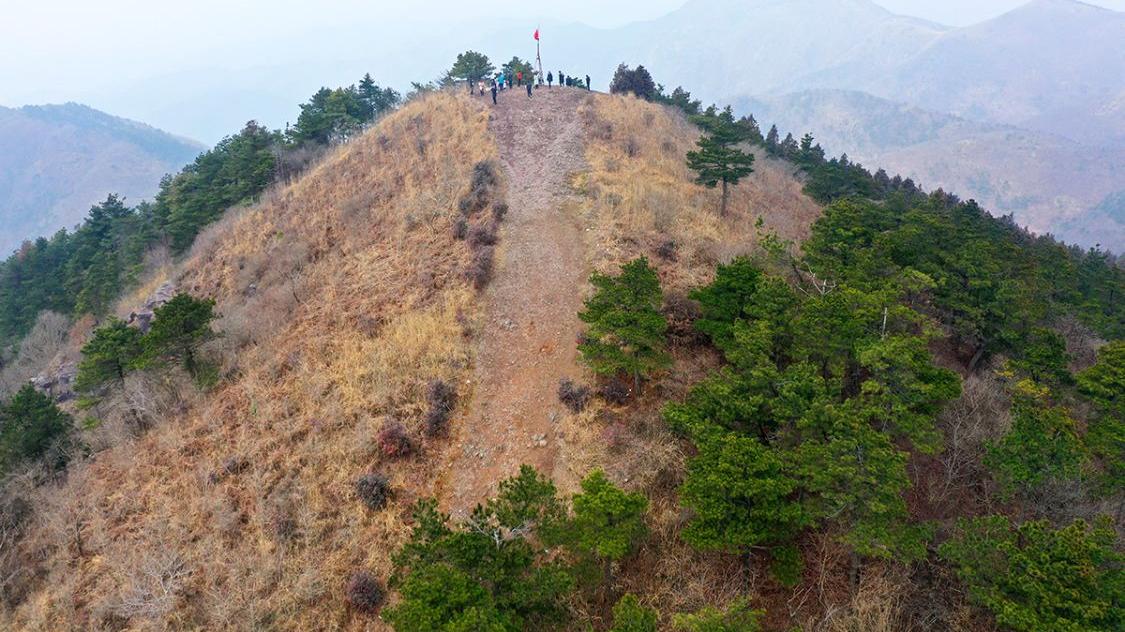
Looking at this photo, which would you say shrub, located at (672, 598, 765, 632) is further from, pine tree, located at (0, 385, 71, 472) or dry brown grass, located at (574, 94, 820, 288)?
pine tree, located at (0, 385, 71, 472)

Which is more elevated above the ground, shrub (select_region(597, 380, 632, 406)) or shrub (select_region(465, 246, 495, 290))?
shrub (select_region(465, 246, 495, 290))

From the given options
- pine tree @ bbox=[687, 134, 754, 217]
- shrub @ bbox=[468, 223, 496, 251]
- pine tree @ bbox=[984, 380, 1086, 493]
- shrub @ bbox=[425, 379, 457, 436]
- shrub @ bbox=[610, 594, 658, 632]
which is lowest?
shrub @ bbox=[425, 379, 457, 436]

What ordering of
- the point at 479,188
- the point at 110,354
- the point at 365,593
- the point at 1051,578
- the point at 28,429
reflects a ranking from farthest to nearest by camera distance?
1. the point at 479,188
2. the point at 110,354
3. the point at 28,429
4. the point at 365,593
5. the point at 1051,578

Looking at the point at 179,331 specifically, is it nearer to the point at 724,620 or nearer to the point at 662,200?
the point at 662,200

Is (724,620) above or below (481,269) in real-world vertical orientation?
below

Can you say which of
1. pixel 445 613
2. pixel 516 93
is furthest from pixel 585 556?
pixel 516 93

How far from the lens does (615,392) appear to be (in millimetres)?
16562

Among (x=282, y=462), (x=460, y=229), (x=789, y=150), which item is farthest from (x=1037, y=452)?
(x=789, y=150)

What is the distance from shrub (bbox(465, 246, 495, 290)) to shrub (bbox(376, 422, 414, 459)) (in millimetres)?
7286

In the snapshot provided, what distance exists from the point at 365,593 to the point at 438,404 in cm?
604

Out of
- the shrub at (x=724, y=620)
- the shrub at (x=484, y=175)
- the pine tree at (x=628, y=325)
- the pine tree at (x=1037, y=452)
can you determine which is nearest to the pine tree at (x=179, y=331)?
the shrub at (x=484, y=175)

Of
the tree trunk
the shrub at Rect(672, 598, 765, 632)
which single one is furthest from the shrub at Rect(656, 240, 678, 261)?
the shrub at Rect(672, 598, 765, 632)

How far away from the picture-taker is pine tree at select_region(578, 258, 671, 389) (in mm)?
15086

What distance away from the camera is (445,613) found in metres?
9.05
